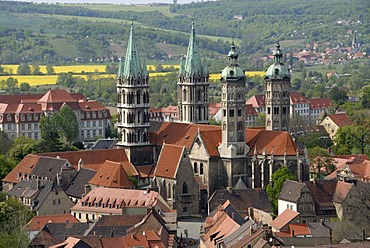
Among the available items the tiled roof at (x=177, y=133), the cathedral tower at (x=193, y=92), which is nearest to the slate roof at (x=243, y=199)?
the tiled roof at (x=177, y=133)

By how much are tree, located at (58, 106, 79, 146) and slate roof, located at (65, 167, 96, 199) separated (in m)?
36.0

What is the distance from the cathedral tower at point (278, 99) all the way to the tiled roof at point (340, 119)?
186 ft

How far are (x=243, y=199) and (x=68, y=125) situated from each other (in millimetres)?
51879

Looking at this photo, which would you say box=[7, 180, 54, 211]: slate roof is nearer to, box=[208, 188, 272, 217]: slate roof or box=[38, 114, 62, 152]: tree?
box=[208, 188, 272, 217]: slate roof

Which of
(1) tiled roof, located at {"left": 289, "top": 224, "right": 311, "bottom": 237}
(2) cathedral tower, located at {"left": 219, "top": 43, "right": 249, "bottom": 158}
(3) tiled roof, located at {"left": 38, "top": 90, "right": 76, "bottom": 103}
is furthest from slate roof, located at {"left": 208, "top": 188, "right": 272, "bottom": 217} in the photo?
(3) tiled roof, located at {"left": 38, "top": 90, "right": 76, "bottom": 103}

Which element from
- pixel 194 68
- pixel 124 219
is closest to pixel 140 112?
pixel 194 68

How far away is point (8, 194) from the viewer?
118m

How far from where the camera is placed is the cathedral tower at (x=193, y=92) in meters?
131

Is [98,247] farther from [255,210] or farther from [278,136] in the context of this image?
[278,136]

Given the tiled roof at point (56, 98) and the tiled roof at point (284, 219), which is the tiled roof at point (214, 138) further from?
the tiled roof at point (56, 98)

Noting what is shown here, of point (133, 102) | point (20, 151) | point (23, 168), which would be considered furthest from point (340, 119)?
point (23, 168)

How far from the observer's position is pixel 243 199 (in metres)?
109

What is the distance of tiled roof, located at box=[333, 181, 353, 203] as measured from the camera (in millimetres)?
106963

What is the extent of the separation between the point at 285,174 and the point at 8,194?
26.1 m
